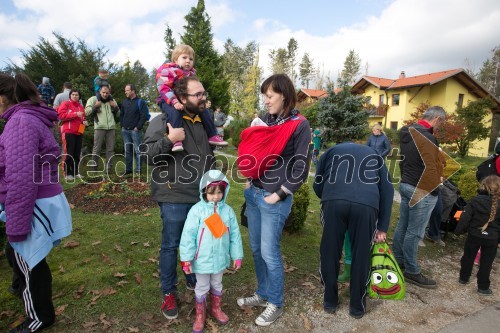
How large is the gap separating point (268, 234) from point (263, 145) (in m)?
0.86

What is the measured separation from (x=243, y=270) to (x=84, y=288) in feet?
6.30

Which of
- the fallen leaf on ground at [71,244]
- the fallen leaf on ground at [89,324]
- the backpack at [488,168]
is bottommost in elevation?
the fallen leaf on ground at [89,324]

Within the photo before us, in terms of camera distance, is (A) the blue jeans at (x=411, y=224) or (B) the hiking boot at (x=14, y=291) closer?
(B) the hiking boot at (x=14, y=291)

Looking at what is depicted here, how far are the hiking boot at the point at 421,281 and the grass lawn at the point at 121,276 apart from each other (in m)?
1.25

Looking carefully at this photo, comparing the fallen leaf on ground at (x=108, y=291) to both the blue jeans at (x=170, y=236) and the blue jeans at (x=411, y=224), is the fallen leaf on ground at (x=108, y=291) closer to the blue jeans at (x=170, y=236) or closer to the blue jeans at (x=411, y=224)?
the blue jeans at (x=170, y=236)

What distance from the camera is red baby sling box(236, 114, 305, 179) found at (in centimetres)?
290

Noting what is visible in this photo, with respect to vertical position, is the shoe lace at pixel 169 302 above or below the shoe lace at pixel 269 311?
above

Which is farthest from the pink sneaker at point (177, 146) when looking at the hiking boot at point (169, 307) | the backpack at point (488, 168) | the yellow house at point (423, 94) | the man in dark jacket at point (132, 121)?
the yellow house at point (423, 94)

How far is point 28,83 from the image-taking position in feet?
8.57

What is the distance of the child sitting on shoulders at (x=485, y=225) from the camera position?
159 inches

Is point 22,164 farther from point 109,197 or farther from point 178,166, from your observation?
point 109,197

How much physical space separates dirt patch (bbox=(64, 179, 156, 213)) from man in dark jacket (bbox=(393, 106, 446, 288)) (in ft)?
15.5

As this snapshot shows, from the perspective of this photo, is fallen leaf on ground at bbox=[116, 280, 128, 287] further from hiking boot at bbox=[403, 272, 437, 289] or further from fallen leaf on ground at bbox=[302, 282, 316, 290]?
hiking boot at bbox=[403, 272, 437, 289]

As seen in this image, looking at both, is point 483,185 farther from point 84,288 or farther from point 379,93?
point 379,93
